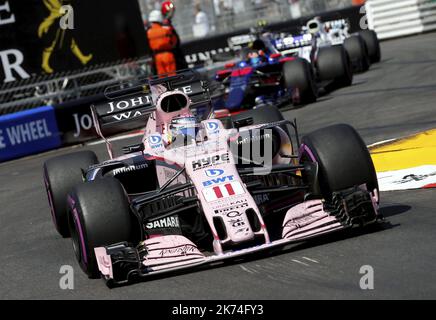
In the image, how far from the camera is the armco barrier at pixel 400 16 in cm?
3045

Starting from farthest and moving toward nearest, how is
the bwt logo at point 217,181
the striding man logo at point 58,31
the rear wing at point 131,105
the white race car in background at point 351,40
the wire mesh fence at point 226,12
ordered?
the wire mesh fence at point 226,12 < the white race car in background at point 351,40 < the striding man logo at point 58,31 < the rear wing at point 131,105 < the bwt logo at point 217,181

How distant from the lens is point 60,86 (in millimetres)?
20188

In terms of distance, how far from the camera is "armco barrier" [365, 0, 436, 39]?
99.9ft

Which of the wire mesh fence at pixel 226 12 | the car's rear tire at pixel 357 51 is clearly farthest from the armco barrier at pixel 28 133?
the wire mesh fence at pixel 226 12

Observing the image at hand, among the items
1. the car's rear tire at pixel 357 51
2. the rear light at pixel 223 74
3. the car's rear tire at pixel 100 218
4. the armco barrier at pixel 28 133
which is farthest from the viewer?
the car's rear tire at pixel 357 51

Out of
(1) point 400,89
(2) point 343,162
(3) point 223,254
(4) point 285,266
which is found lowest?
(1) point 400,89

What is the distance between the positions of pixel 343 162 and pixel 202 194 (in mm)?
1121

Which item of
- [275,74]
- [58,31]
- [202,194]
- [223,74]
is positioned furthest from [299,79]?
[202,194]

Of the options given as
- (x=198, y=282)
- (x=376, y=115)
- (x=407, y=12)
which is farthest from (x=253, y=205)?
(x=407, y=12)

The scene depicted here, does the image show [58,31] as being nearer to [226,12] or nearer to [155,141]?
[226,12]

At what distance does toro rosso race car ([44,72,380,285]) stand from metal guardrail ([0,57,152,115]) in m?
10.4

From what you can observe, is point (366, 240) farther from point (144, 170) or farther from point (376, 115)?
point (376, 115)

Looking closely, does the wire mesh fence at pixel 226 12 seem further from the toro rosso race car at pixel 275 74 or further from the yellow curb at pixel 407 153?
the yellow curb at pixel 407 153

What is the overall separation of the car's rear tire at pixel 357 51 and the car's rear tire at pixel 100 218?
15103mm
